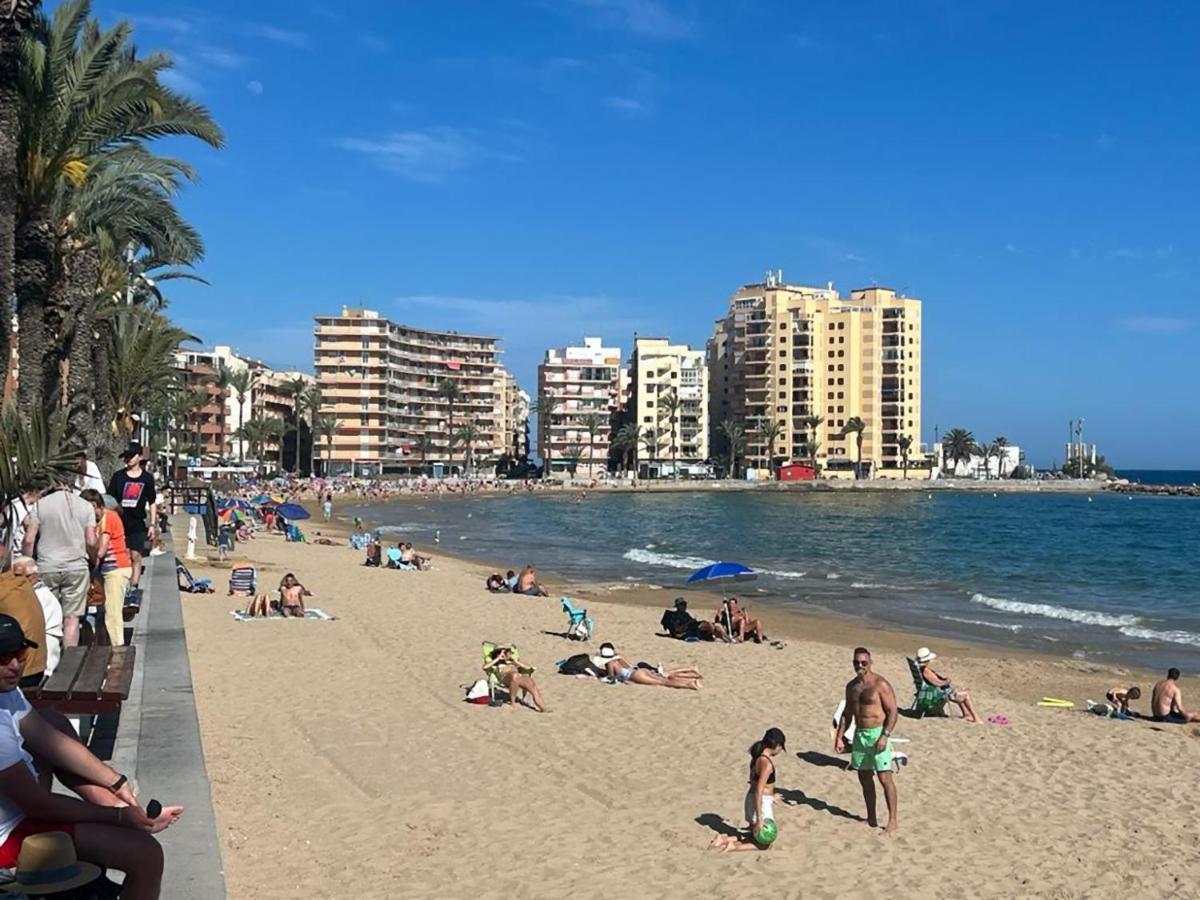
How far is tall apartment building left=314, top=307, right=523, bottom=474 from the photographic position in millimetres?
131500

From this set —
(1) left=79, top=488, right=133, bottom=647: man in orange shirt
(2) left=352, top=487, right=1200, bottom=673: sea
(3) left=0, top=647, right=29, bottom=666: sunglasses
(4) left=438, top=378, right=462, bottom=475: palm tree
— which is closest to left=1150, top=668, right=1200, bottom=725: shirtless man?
(2) left=352, top=487, right=1200, bottom=673: sea

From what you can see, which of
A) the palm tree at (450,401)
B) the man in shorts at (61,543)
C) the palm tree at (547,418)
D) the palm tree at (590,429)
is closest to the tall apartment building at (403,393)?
the palm tree at (450,401)

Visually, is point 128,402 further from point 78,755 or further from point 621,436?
point 621,436

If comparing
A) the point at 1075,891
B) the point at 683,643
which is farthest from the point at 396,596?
the point at 1075,891

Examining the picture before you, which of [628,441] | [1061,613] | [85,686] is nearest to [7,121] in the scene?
[85,686]

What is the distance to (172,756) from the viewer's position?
22.9 feet

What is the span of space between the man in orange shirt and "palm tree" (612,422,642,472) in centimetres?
13326

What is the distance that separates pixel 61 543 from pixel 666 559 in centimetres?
3659

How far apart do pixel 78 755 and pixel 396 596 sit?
64.6 feet

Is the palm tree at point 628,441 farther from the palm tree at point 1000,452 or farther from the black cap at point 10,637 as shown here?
the black cap at point 10,637

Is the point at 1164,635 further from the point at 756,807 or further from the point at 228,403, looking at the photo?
the point at 228,403

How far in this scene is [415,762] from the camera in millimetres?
9641

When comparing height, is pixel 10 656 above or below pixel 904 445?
below

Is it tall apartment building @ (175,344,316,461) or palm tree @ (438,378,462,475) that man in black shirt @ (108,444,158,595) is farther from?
palm tree @ (438,378,462,475)
